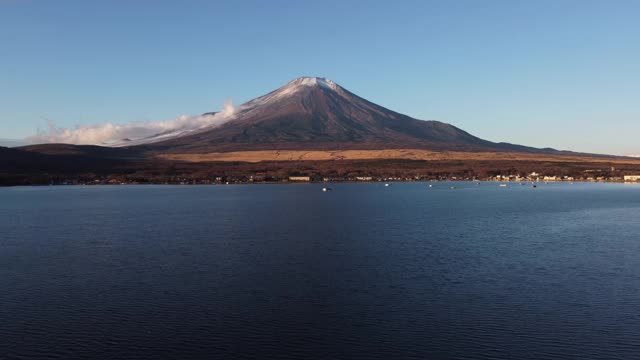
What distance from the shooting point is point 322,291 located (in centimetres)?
2875

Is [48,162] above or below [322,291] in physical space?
above

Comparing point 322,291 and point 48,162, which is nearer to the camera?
point 322,291

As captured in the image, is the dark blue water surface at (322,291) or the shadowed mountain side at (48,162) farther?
the shadowed mountain side at (48,162)

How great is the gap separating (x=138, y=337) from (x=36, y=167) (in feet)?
540

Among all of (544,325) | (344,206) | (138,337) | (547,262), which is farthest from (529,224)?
(138,337)

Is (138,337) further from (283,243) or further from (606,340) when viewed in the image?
(283,243)

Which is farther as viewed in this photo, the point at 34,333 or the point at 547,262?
the point at 547,262

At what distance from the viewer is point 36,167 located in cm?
17075

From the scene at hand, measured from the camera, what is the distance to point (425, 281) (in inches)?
1197

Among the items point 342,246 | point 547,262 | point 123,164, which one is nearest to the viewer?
point 547,262

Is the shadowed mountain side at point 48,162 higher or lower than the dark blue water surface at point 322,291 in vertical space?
higher

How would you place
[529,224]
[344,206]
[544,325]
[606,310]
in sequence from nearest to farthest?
[544,325] < [606,310] < [529,224] < [344,206]

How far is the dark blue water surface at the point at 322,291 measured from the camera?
69.9 ft

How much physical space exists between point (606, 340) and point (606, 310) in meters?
3.84
